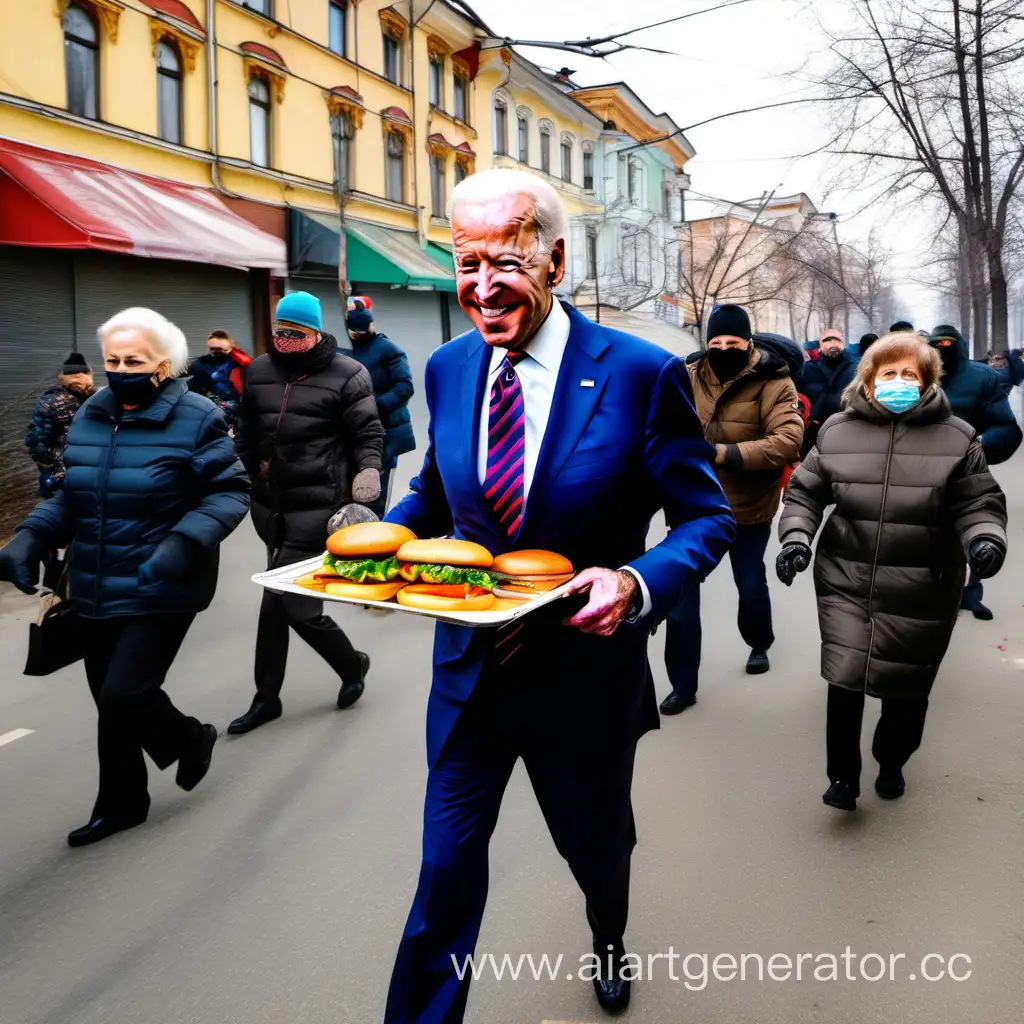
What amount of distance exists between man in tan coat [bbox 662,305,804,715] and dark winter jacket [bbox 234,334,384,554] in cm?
179

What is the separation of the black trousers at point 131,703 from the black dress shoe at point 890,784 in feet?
9.30

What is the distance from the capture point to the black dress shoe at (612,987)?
109 inches

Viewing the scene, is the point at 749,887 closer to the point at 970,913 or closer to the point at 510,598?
the point at 970,913

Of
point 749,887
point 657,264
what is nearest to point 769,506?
point 749,887

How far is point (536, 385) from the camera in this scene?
229cm

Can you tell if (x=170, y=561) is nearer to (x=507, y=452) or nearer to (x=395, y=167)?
(x=507, y=452)

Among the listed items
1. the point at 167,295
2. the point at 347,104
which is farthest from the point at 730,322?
the point at 347,104

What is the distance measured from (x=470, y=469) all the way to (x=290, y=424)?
3.05 m

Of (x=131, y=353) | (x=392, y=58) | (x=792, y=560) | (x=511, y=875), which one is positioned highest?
(x=392, y=58)

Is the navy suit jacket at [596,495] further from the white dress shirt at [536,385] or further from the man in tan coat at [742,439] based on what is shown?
the man in tan coat at [742,439]

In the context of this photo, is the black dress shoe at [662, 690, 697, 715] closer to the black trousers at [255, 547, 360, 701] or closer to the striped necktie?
the black trousers at [255, 547, 360, 701]

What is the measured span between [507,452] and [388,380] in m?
5.98

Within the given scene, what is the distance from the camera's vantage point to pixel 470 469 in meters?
2.29

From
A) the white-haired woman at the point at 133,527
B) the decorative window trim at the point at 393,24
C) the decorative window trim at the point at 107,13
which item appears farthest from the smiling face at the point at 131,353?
the decorative window trim at the point at 393,24
